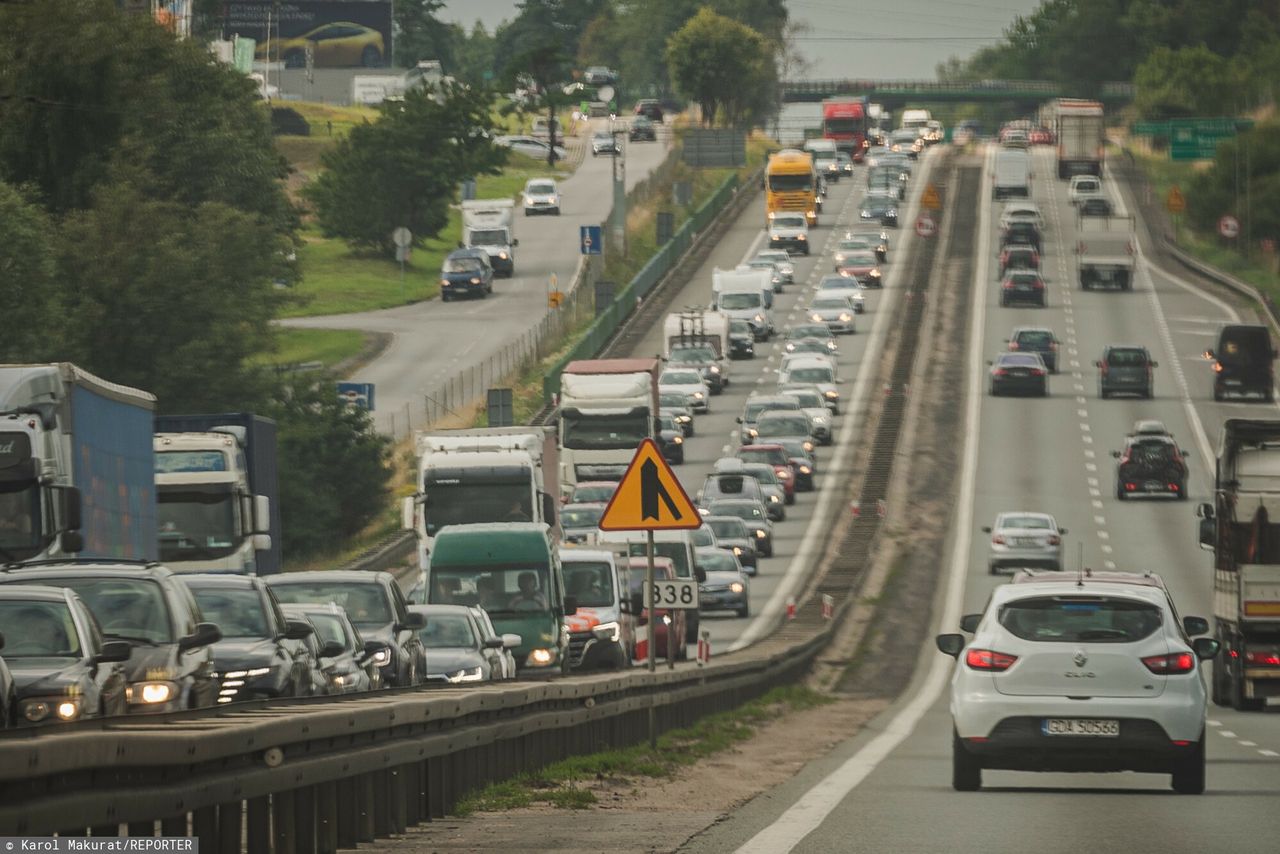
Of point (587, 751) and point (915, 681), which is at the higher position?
point (587, 751)

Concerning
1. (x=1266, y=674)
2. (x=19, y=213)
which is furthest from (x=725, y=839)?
(x=19, y=213)

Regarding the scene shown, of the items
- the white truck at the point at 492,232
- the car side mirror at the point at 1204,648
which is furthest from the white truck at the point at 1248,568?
the white truck at the point at 492,232

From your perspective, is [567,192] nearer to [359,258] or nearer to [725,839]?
[359,258]

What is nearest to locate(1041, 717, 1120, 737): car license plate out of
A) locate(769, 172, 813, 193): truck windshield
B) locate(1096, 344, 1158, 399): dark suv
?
locate(1096, 344, 1158, 399): dark suv

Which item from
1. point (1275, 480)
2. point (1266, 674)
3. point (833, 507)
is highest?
point (1275, 480)

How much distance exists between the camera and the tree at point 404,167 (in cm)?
11269

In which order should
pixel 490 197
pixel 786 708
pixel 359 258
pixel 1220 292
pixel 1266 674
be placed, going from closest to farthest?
1. pixel 1266 674
2. pixel 786 708
3. pixel 1220 292
4. pixel 359 258
5. pixel 490 197

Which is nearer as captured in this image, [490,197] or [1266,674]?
[1266,674]

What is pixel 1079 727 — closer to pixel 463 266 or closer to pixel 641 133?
pixel 463 266

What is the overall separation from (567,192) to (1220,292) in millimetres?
48864

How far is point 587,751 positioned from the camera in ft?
66.5

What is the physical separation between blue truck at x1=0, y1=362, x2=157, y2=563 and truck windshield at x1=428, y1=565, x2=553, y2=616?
13.9ft

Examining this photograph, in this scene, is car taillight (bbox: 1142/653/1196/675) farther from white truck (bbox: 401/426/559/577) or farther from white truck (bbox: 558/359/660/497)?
white truck (bbox: 558/359/660/497)

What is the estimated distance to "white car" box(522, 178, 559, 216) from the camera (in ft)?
407
